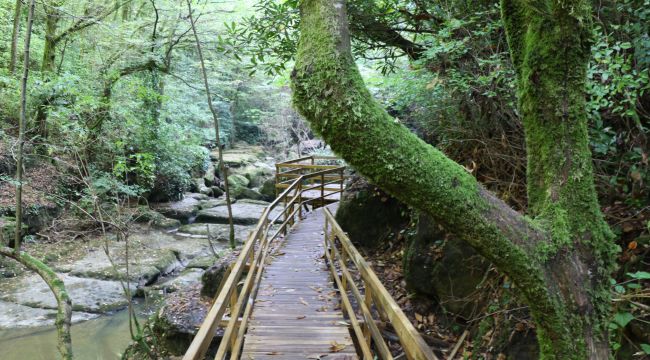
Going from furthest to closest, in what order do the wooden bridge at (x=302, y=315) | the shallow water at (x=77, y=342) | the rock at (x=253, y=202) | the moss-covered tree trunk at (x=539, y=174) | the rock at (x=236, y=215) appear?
the rock at (x=253, y=202)
the rock at (x=236, y=215)
the shallow water at (x=77, y=342)
the wooden bridge at (x=302, y=315)
the moss-covered tree trunk at (x=539, y=174)

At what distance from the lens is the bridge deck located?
4.37 metres

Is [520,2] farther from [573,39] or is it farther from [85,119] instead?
[85,119]

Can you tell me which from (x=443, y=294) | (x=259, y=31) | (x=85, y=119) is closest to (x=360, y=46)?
(x=259, y=31)

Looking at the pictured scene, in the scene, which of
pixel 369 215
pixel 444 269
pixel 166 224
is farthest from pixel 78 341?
pixel 444 269

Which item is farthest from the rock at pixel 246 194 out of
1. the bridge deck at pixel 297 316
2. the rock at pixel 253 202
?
the bridge deck at pixel 297 316

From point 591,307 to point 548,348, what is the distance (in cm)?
30

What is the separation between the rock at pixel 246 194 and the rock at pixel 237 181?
0.70 m

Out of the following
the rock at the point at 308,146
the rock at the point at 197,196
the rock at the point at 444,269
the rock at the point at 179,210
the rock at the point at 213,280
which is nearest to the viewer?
the rock at the point at 444,269

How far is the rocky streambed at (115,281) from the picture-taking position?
8859 mm

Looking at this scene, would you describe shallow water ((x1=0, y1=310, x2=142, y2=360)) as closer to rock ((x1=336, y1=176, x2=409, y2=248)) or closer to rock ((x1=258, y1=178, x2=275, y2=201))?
rock ((x1=336, y1=176, x2=409, y2=248))

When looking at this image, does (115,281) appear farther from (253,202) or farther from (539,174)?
(539,174)

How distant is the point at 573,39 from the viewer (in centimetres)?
217

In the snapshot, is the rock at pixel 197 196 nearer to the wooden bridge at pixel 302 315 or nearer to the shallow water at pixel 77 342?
the shallow water at pixel 77 342

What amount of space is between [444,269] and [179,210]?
A: 52.0 ft
